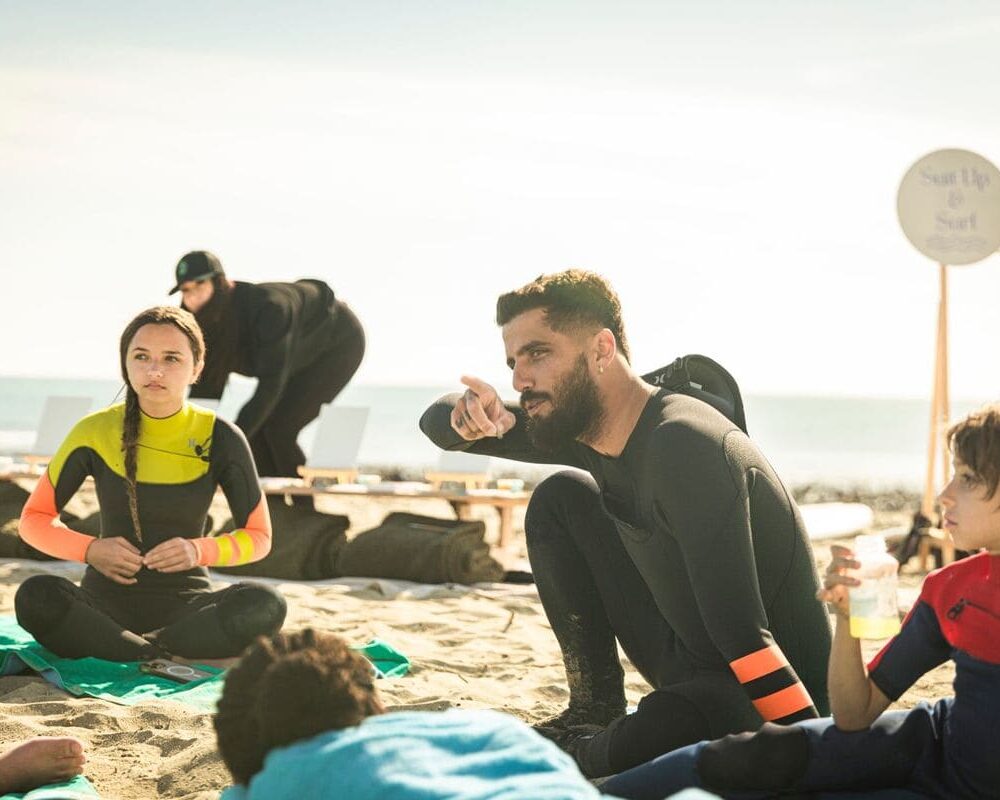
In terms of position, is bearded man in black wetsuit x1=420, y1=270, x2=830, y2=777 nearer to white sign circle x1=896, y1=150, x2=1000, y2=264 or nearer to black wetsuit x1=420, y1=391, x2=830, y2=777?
black wetsuit x1=420, y1=391, x2=830, y2=777

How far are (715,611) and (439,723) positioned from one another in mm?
956

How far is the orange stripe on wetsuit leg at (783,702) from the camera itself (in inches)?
107

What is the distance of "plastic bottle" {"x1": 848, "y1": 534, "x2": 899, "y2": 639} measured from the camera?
7.64 feet

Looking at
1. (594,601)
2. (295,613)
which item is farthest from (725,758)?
(295,613)

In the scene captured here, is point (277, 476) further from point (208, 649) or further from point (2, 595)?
point (208, 649)

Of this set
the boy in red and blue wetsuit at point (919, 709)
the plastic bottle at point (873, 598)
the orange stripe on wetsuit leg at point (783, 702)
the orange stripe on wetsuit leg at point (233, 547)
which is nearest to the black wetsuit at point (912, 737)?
the boy in red and blue wetsuit at point (919, 709)

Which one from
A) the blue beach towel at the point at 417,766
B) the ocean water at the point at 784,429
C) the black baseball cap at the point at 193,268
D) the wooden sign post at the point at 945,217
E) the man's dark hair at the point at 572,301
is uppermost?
the wooden sign post at the point at 945,217

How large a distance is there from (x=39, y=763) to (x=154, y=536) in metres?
1.57

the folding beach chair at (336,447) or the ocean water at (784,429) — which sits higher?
the folding beach chair at (336,447)

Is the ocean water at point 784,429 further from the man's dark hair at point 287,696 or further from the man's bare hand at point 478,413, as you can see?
the man's dark hair at point 287,696

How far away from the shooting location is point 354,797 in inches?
72.0

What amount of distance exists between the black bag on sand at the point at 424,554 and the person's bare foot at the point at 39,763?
3.81 meters

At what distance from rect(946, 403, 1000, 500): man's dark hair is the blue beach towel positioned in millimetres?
934

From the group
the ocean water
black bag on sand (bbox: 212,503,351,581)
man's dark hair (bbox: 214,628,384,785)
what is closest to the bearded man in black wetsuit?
man's dark hair (bbox: 214,628,384,785)
